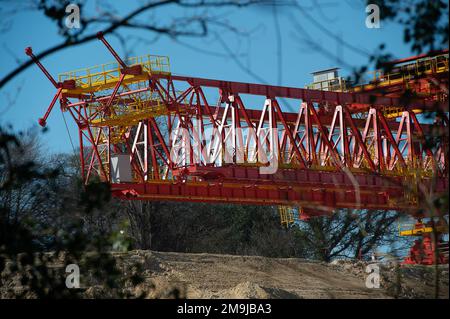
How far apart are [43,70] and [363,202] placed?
14800 millimetres

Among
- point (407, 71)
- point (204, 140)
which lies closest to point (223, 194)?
point (204, 140)

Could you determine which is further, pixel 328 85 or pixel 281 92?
pixel 328 85

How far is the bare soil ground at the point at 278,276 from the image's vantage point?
30.8m

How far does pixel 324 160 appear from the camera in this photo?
1607 inches

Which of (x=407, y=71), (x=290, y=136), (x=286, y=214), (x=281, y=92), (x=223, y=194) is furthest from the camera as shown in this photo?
(x=286, y=214)

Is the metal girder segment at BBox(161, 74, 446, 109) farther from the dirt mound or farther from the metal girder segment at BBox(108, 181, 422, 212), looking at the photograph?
the dirt mound

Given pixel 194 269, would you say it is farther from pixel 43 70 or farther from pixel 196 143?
pixel 43 70

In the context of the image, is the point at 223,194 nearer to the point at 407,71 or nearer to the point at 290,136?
the point at 290,136

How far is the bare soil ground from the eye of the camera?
30812 millimetres

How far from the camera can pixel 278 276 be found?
34969mm

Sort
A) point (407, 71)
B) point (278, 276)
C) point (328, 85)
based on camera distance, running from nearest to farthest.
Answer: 1. point (407, 71)
2. point (278, 276)
3. point (328, 85)
